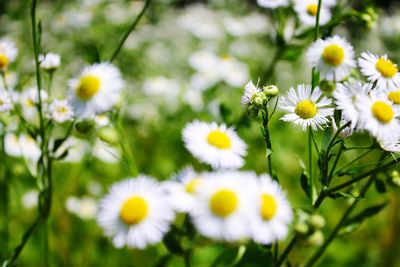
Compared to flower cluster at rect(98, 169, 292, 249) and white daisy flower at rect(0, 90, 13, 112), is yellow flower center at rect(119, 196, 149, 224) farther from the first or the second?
white daisy flower at rect(0, 90, 13, 112)

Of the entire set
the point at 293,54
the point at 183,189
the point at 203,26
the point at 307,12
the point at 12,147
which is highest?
the point at 183,189

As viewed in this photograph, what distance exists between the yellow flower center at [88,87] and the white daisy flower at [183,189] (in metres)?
0.21

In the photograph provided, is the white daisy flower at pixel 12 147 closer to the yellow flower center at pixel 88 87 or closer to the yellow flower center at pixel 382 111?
the yellow flower center at pixel 88 87

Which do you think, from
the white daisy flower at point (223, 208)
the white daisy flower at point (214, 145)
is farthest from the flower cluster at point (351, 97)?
the white daisy flower at point (223, 208)

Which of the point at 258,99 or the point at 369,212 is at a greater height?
the point at 258,99

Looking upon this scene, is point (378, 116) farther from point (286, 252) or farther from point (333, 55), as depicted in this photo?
point (286, 252)

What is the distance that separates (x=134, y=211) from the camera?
62 centimetres

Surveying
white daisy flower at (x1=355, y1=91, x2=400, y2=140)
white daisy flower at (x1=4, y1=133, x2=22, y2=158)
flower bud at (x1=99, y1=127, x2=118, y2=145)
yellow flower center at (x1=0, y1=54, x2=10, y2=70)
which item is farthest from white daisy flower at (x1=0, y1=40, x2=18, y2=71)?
white daisy flower at (x1=355, y1=91, x2=400, y2=140)

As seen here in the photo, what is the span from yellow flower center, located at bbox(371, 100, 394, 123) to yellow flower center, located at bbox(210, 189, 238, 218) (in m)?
0.28

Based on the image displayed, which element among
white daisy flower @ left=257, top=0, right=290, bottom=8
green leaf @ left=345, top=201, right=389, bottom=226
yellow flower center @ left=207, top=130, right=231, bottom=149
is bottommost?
green leaf @ left=345, top=201, right=389, bottom=226

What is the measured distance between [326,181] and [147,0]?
1.62 ft

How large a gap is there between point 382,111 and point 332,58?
137mm

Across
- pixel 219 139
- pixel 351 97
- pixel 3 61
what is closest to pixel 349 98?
pixel 351 97

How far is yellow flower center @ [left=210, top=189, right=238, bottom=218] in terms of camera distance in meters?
0.59
